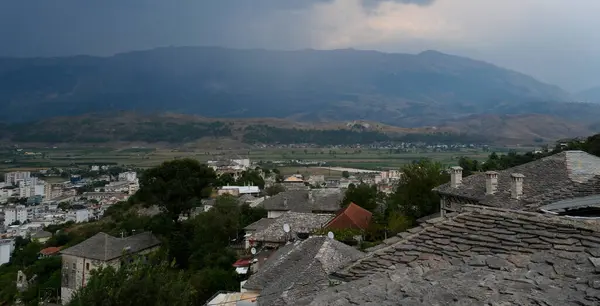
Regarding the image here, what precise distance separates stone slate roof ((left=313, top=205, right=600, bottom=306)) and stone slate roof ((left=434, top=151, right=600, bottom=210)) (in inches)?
384

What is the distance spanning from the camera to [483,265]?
14.6 feet

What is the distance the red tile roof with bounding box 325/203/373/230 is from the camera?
25956 millimetres

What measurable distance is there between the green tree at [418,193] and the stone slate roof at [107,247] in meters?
14.7

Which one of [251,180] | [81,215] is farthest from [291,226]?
[81,215]

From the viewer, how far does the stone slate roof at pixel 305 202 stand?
120 ft

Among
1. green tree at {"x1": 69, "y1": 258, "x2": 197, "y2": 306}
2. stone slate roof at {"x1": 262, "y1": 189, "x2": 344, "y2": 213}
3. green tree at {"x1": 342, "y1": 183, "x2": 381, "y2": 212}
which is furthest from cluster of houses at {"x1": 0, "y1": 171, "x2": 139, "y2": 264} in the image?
green tree at {"x1": 69, "y1": 258, "x2": 197, "y2": 306}

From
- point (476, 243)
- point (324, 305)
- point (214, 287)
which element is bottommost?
point (214, 287)

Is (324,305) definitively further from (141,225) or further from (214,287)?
(141,225)

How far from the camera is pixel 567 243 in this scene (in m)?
4.50

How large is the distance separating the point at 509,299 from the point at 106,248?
29.2 m

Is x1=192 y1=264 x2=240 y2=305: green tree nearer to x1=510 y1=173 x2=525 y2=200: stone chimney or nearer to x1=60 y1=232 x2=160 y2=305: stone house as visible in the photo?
x1=60 y1=232 x2=160 y2=305: stone house

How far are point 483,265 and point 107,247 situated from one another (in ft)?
94.1

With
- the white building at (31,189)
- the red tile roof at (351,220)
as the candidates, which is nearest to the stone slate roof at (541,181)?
the red tile roof at (351,220)

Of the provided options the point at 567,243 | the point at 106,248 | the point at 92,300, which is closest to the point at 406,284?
the point at 567,243
